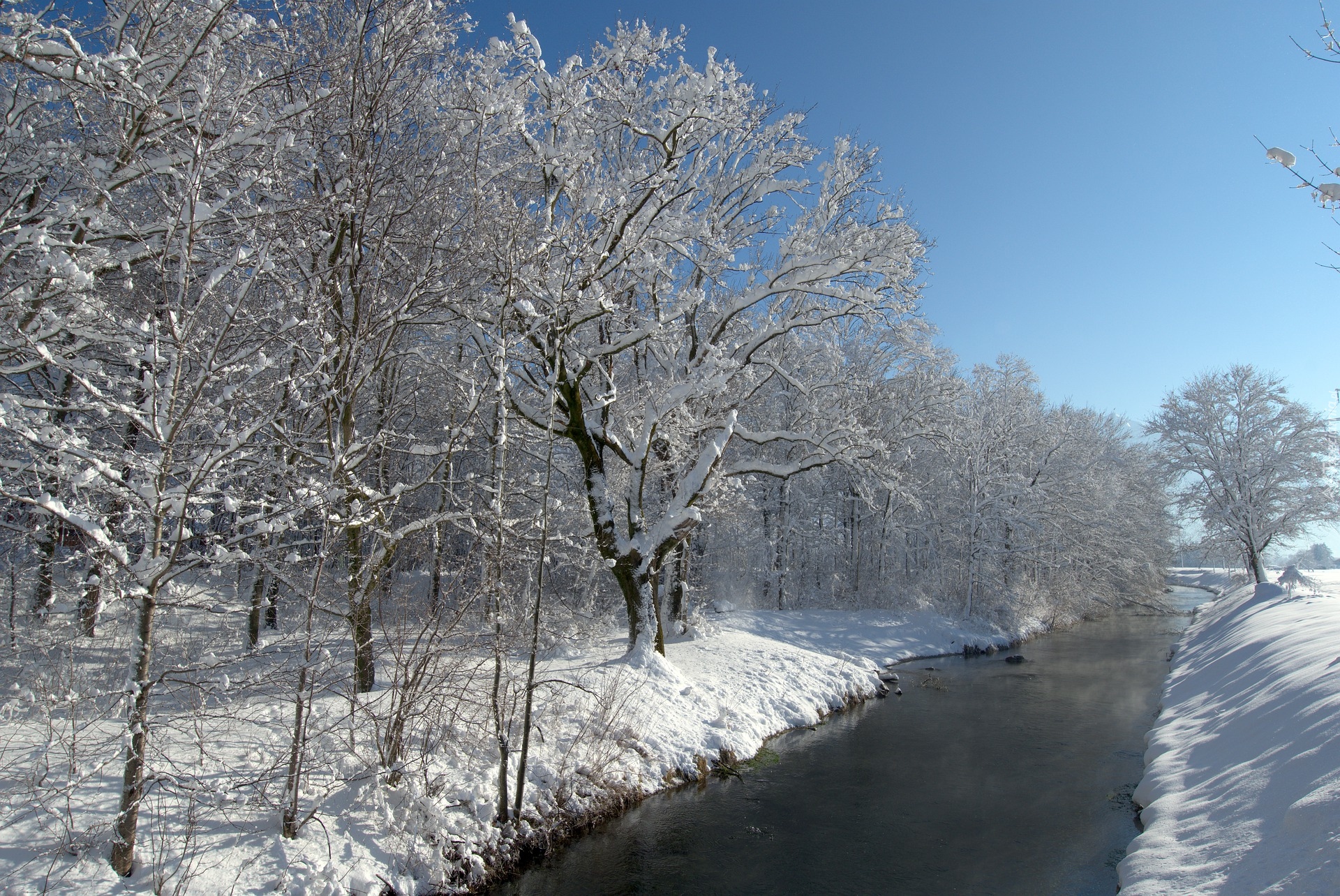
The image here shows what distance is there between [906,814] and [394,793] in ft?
21.3

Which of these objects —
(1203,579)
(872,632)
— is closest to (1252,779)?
(872,632)

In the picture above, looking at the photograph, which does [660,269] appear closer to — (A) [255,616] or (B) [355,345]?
(B) [355,345]

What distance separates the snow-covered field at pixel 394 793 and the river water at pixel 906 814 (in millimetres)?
545

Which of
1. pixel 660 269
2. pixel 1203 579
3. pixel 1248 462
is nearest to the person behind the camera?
pixel 660 269

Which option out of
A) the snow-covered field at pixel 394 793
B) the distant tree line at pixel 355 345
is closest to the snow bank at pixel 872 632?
the distant tree line at pixel 355 345

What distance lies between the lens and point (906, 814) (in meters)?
9.34

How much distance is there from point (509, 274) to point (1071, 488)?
1276 inches

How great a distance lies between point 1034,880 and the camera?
293 inches

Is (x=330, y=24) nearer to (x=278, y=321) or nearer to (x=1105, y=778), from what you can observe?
(x=278, y=321)

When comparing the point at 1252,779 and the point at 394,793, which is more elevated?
the point at 1252,779

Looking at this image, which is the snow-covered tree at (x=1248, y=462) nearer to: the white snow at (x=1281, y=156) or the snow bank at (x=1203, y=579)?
the snow bank at (x=1203, y=579)

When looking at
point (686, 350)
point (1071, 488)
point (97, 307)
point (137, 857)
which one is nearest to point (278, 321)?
point (97, 307)

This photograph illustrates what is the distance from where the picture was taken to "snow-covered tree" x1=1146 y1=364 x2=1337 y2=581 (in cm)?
2658

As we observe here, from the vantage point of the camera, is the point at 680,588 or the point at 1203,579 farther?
the point at 1203,579
